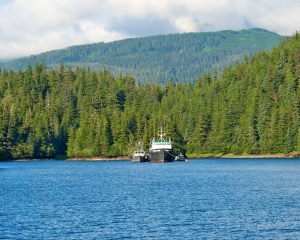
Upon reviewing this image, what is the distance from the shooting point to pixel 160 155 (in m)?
189

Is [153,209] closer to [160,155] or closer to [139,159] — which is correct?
[160,155]

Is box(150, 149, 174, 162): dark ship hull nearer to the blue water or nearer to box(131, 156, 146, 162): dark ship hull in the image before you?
box(131, 156, 146, 162): dark ship hull

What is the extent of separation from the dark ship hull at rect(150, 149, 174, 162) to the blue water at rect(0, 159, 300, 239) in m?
77.2

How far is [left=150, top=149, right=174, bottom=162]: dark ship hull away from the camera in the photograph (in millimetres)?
188000

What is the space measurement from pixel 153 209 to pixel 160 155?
4600 inches

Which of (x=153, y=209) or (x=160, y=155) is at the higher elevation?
(x=160, y=155)

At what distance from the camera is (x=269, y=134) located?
196m

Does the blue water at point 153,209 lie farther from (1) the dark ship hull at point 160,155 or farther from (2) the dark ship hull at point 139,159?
(2) the dark ship hull at point 139,159

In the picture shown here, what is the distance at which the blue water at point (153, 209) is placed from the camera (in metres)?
58.3

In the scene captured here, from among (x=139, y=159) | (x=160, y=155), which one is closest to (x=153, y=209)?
(x=160, y=155)

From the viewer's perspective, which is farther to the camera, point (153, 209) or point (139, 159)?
point (139, 159)

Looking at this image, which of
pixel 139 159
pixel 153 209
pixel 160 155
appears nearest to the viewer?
pixel 153 209

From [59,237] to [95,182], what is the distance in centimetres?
5625

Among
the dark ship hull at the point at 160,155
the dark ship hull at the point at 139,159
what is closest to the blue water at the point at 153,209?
the dark ship hull at the point at 160,155
